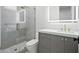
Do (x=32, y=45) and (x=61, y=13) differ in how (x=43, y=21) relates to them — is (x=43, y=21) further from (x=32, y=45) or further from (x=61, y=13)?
(x=32, y=45)

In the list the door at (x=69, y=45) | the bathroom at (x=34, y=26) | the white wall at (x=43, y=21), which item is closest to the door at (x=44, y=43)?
the bathroom at (x=34, y=26)

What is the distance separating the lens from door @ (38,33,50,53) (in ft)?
3.71

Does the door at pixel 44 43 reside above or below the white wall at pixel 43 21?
below

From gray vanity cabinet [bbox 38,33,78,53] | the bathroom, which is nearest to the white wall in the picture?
the bathroom

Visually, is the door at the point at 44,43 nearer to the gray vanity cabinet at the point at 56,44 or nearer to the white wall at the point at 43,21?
the gray vanity cabinet at the point at 56,44

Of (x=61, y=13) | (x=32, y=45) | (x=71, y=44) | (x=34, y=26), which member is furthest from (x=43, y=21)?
(x=71, y=44)

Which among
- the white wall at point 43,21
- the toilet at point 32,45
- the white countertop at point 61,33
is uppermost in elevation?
the white wall at point 43,21

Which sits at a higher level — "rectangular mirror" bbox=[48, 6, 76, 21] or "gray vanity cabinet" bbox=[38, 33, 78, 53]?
"rectangular mirror" bbox=[48, 6, 76, 21]

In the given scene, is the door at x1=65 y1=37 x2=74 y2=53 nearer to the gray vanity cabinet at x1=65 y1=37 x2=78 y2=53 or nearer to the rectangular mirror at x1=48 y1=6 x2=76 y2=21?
the gray vanity cabinet at x1=65 y1=37 x2=78 y2=53

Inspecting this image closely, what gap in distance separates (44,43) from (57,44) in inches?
7.3

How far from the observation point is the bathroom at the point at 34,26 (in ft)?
3.64
